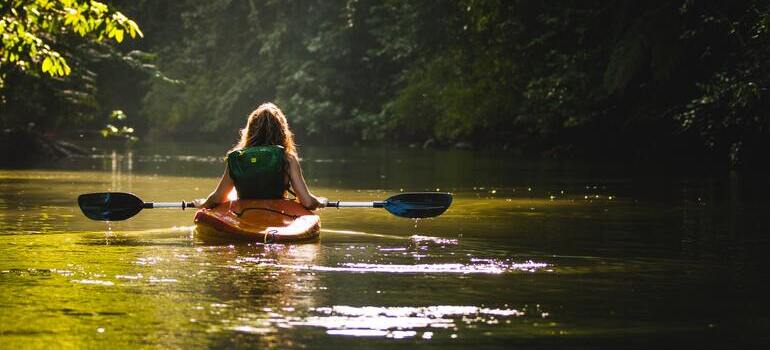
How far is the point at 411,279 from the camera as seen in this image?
34.2 ft

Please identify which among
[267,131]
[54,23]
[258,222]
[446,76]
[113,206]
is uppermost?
[446,76]

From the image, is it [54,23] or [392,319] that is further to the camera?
[54,23]

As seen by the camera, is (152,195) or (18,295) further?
(152,195)

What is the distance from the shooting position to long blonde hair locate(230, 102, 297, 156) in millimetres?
14102

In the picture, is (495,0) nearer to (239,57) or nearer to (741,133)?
(741,133)

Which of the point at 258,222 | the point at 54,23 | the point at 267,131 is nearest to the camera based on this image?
the point at 258,222

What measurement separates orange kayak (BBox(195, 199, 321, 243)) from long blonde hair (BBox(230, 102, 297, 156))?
23.1 inches

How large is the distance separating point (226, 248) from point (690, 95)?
19528mm

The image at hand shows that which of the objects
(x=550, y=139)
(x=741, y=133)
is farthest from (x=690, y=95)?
(x=550, y=139)

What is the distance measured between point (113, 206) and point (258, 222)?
184 cm

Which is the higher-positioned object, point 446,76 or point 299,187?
point 446,76

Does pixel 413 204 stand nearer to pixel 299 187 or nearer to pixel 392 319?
pixel 299 187

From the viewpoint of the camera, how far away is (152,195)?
20.9 m

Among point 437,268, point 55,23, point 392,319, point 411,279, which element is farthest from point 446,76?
point 392,319
